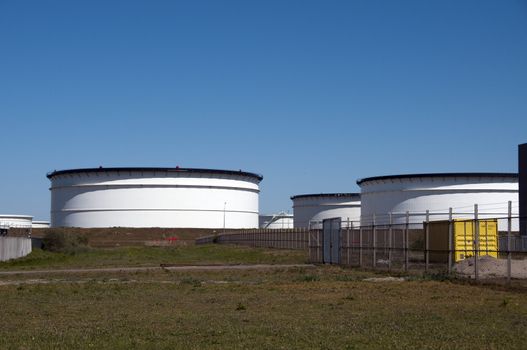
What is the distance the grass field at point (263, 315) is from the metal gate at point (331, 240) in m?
12.7

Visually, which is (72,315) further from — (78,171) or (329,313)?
(78,171)

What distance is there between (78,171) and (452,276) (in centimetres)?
7458

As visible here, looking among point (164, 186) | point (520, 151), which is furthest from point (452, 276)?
point (164, 186)

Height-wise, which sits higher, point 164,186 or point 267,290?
point 164,186

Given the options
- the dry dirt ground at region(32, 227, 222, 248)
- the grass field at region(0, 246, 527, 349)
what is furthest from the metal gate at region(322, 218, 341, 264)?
the dry dirt ground at region(32, 227, 222, 248)

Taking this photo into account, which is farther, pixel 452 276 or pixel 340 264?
pixel 340 264

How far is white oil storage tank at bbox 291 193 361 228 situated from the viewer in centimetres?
11488

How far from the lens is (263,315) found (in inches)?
569

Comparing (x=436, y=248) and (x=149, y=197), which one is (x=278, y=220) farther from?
(x=436, y=248)

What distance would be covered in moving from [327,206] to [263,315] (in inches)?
4037

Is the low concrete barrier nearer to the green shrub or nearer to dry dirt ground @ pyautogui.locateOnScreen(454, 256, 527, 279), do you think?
the green shrub

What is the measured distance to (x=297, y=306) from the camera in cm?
1628

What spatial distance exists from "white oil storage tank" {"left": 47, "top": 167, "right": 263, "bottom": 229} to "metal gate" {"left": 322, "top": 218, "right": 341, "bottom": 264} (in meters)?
54.1

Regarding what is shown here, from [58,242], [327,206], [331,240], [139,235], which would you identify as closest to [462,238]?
[331,240]
